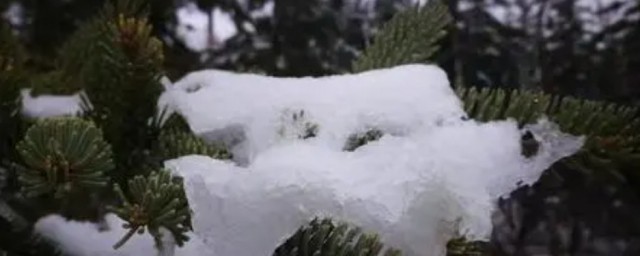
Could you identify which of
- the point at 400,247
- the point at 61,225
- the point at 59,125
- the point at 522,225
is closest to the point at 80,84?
the point at 61,225

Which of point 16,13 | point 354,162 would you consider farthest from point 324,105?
point 16,13

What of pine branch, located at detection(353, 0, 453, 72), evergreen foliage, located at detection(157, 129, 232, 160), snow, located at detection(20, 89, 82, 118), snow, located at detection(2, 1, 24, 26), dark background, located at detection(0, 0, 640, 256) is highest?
snow, located at detection(2, 1, 24, 26)

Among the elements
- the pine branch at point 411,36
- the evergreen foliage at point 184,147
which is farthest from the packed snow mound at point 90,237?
the pine branch at point 411,36

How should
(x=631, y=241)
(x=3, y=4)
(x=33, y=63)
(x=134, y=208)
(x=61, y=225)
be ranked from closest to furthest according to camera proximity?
(x=134, y=208)
(x=61, y=225)
(x=33, y=63)
(x=3, y=4)
(x=631, y=241)

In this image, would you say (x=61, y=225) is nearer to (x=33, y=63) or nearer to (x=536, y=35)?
(x=33, y=63)

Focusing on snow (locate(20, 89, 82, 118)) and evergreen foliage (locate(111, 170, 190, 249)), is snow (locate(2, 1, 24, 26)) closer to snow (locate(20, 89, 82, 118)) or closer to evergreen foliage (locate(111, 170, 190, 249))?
snow (locate(20, 89, 82, 118))

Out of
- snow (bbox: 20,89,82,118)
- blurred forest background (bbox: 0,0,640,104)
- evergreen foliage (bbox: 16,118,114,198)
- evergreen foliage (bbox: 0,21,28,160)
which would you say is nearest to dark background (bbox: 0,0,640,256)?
blurred forest background (bbox: 0,0,640,104)

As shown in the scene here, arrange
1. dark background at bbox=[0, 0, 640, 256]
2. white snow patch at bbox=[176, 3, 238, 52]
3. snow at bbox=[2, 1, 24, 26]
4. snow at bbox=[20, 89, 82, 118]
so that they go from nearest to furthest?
snow at bbox=[20, 89, 82, 118]
dark background at bbox=[0, 0, 640, 256]
snow at bbox=[2, 1, 24, 26]
white snow patch at bbox=[176, 3, 238, 52]

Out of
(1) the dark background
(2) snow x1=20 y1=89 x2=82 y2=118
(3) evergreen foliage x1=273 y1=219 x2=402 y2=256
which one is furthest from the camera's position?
(1) the dark background

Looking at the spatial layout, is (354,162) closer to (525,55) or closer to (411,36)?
(411,36)
